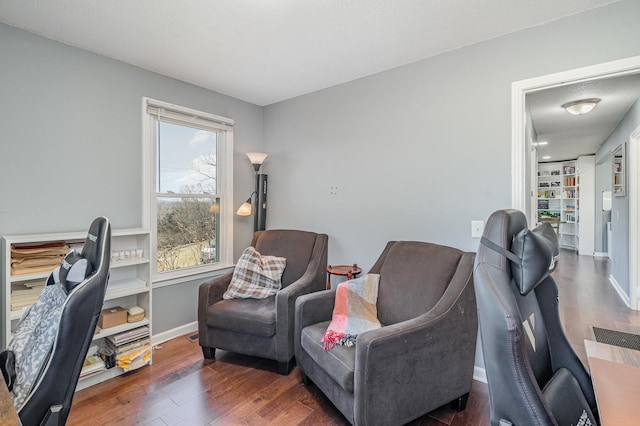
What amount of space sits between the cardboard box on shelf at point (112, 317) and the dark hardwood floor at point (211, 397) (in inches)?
15.2

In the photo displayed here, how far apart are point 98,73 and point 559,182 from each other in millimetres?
10155

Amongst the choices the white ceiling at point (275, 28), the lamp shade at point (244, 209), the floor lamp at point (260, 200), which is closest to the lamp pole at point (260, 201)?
the floor lamp at point (260, 200)

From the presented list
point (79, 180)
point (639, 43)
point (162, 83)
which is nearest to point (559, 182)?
point (639, 43)

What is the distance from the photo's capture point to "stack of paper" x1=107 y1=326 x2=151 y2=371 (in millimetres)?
2211

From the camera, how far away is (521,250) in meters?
0.87

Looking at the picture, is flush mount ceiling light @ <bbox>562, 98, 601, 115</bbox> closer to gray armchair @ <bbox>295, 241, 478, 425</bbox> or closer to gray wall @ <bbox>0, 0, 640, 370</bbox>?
gray wall @ <bbox>0, 0, 640, 370</bbox>

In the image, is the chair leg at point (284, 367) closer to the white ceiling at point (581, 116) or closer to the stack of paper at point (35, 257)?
the stack of paper at point (35, 257)

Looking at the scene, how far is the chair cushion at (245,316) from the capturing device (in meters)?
2.21

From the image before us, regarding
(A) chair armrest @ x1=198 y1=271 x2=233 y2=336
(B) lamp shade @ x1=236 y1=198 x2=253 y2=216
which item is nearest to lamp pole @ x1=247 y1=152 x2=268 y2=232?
(B) lamp shade @ x1=236 y1=198 x2=253 y2=216

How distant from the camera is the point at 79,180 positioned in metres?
2.31

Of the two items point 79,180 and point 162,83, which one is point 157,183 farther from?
point 162,83

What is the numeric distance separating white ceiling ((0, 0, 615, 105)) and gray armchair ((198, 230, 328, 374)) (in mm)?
1564

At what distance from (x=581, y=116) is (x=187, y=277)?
5221mm

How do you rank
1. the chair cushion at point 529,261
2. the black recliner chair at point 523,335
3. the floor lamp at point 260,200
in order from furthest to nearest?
the floor lamp at point 260,200 → the chair cushion at point 529,261 → the black recliner chair at point 523,335
